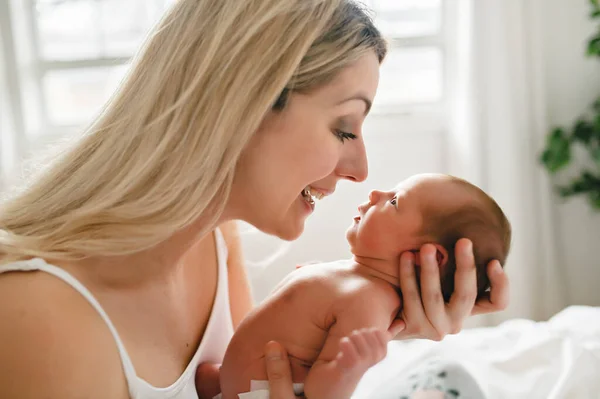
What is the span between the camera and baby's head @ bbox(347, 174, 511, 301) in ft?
4.58

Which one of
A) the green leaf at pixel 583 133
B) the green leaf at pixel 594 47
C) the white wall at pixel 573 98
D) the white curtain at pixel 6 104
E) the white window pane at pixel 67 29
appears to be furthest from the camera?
the white window pane at pixel 67 29

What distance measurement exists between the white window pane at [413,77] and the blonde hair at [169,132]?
222 cm

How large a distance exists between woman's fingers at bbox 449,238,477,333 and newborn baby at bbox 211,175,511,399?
0.06 meters

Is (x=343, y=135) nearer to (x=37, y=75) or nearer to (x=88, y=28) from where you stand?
(x=88, y=28)

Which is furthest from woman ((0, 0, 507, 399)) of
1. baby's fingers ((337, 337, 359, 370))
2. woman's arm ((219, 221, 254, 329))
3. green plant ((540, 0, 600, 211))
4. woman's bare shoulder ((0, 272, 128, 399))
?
green plant ((540, 0, 600, 211))

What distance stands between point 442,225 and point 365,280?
0.66 ft

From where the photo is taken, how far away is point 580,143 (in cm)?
299

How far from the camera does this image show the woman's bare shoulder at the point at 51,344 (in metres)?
0.96

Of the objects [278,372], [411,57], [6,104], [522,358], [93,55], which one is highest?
[93,55]

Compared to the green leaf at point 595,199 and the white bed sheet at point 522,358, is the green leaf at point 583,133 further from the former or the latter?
the white bed sheet at point 522,358

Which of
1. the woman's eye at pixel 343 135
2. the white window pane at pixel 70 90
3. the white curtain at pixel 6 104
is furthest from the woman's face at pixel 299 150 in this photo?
the white window pane at pixel 70 90

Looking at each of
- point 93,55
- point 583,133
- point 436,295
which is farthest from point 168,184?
point 93,55

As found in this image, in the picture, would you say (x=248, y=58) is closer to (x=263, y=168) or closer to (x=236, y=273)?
(x=263, y=168)

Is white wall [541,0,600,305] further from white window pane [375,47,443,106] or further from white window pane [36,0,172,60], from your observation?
white window pane [36,0,172,60]
